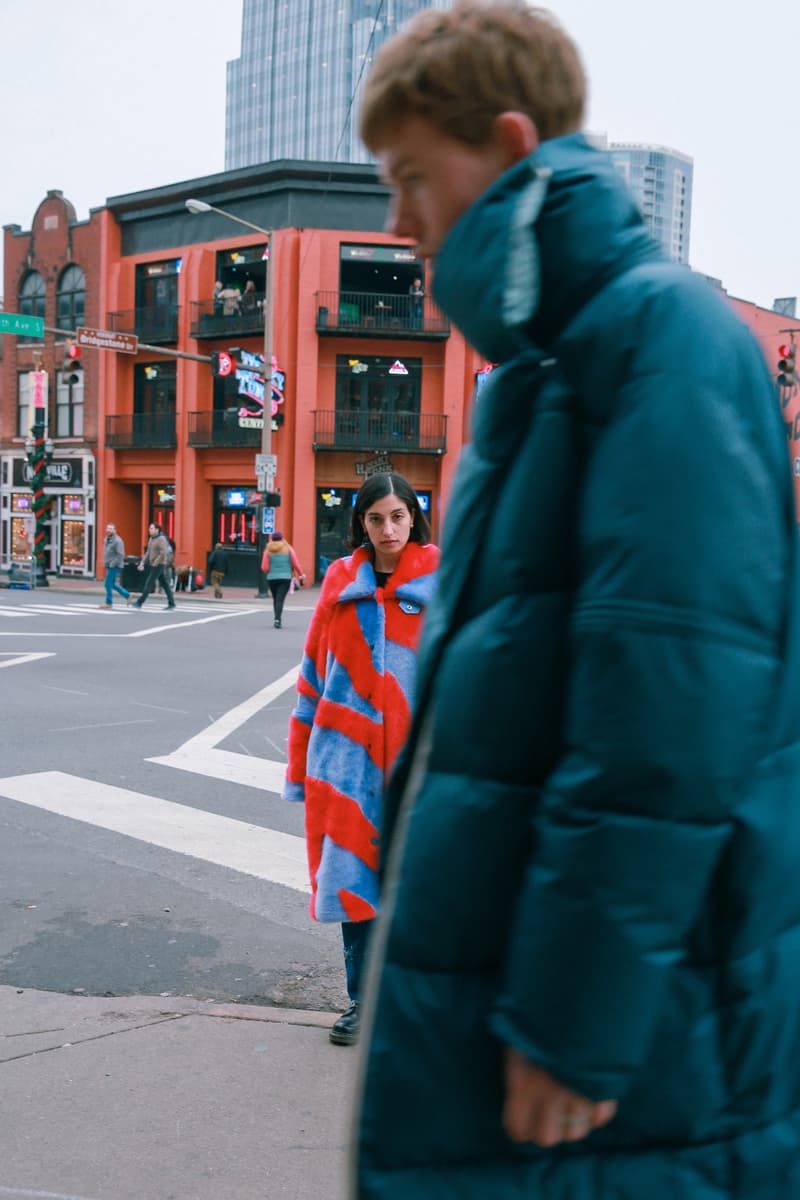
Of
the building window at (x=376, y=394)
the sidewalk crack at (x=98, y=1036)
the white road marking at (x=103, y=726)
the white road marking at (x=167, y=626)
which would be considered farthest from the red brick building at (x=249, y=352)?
the sidewalk crack at (x=98, y=1036)

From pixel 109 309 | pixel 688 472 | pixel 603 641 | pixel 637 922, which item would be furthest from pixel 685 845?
pixel 109 309

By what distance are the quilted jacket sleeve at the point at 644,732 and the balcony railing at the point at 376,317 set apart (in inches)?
1304

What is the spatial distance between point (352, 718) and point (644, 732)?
7.84 feet

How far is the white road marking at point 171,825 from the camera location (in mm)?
5652

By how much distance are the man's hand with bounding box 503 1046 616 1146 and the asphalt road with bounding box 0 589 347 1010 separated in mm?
3003

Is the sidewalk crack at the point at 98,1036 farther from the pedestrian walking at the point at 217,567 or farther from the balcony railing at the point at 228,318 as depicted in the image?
the balcony railing at the point at 228,318

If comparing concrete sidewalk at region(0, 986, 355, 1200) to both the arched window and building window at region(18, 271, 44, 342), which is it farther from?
building window at region(18, 271, 44, 342)

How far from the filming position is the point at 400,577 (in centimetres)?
361

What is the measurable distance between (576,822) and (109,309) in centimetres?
3989

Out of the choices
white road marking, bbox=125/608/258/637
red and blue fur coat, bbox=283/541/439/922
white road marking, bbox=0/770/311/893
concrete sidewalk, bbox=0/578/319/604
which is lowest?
concrete sidewalk, bbox=0/578/319/604

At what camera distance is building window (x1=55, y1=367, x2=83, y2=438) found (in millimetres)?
38938

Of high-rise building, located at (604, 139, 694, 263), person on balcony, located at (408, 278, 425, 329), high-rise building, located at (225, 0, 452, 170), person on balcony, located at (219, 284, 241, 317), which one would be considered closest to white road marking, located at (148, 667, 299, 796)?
person on balcony, located at (408, 278, 425, 329)

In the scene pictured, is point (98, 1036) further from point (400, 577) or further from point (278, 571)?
→ point (278, 571)

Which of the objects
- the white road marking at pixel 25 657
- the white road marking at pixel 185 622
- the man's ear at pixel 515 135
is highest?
the man's ear at pixel 515 135
